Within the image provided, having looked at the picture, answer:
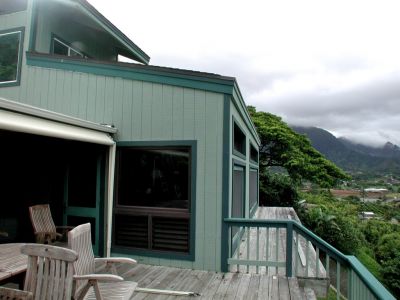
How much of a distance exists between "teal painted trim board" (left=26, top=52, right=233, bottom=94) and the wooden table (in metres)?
3.27

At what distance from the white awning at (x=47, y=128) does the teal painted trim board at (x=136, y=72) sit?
123 cm

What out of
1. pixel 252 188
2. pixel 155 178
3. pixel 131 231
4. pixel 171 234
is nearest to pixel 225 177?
pixel 155 178

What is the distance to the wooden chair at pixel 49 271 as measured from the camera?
8.30 ft

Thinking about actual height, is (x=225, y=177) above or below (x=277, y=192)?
above

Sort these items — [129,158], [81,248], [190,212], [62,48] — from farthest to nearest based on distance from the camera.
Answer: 1. [62,48]
2. [129,158]
3. [190,212]
4. [81,248]

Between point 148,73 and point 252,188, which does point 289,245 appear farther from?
point 252,188

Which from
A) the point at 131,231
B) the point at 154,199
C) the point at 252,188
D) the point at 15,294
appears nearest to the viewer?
the point at 15,294

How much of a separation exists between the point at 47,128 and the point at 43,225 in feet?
6.71

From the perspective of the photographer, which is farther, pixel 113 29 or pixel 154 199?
pixel 113 29

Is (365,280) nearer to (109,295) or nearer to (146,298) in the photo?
(109,295)

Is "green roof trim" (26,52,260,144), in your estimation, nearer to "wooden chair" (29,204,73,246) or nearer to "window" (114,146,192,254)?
"window" (114,146,192,254)

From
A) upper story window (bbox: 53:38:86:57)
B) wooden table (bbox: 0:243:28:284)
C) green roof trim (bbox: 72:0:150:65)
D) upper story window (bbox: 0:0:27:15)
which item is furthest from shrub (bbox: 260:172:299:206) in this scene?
wooden table (bbox: 0:243:28:284)

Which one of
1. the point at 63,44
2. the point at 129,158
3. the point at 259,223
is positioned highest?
the point at 63,44

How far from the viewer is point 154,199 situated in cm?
521
